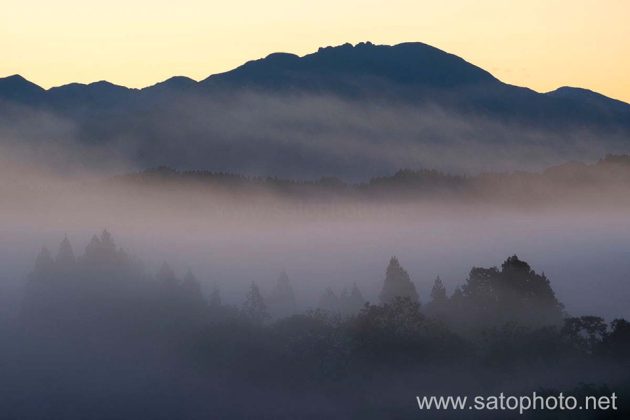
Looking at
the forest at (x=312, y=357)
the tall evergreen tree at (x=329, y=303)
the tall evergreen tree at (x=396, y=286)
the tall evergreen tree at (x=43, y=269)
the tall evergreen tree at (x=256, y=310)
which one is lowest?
the forest at (x=312, y=357)

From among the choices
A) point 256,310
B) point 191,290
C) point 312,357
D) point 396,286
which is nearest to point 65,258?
point 191,290

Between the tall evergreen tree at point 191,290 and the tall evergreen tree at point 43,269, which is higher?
the tall evergreen tree at point 43,269

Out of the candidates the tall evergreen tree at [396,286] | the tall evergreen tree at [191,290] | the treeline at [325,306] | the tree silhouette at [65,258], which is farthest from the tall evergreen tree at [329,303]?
the tree silhouette at [65,258]

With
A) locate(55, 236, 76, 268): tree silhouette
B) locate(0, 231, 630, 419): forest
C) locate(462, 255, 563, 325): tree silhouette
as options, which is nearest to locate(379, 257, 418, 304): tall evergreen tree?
locate(0, 231, 630, 419): forest

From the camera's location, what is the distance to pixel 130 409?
81.4 meters

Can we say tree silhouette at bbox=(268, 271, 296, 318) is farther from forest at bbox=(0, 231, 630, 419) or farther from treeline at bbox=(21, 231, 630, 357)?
forest at bbox=(0, 231, 630, 419)

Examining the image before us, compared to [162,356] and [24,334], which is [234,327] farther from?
[24,334]

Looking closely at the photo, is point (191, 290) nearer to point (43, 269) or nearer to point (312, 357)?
point (43, 269)

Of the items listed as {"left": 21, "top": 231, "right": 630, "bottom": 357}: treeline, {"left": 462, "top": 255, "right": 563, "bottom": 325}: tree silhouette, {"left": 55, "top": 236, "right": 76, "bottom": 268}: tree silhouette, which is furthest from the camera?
{"left": 55, "top": 236, "right": 76, "bottom": 268}: tree silhouette

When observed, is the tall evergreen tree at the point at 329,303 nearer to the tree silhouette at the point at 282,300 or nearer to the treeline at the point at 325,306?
the treeline at the point at 325,306

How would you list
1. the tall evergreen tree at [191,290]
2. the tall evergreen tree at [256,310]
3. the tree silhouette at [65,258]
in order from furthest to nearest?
1. the tree silhouette at [65,258]
2. the tall evergreen tree at [191,290]
3. the tall evergreen tree at [256,310]

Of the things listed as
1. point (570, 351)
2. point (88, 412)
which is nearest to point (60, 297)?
point (88, 412)

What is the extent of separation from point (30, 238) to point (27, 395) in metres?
112

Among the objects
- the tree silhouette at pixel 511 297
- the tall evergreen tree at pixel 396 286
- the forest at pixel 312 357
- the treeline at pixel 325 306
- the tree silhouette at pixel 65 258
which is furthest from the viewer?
the tree silhouette at pixel 65 258
